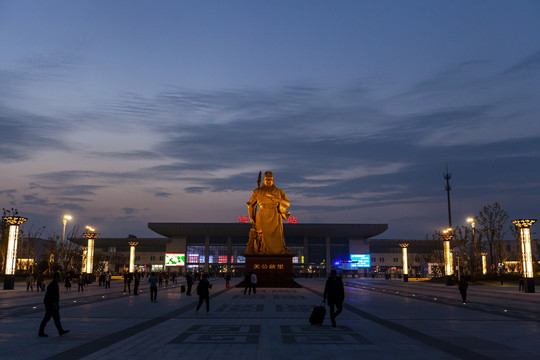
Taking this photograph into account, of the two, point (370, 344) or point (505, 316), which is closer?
point (370, 344)

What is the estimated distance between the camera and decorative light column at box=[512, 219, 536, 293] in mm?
41469

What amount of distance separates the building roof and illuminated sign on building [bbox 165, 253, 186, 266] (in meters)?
5.94

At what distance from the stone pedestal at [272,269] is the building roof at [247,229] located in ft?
267

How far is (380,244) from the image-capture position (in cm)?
14100

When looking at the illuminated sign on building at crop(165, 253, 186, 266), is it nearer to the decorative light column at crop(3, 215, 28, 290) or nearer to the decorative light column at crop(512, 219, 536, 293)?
the decorative light column at crop(3, 215, 28, 290)

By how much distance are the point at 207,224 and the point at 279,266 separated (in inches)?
3333

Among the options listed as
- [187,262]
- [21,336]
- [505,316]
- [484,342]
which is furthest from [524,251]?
[187,262]

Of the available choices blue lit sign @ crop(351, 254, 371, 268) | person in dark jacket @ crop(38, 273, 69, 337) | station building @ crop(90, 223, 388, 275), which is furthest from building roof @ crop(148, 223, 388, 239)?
person in dark jacket @ crop(38, 273, 69, 337)

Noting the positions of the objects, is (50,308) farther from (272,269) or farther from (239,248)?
(239,248)

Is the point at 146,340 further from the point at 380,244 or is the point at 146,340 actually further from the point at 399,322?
the point at 380,244

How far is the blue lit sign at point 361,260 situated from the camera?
130625 mm

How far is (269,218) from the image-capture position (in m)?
47.8

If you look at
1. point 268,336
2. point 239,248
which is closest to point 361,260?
point 239,248

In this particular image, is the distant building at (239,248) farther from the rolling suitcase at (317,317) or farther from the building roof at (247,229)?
the rolling suitcase at (317,317)
